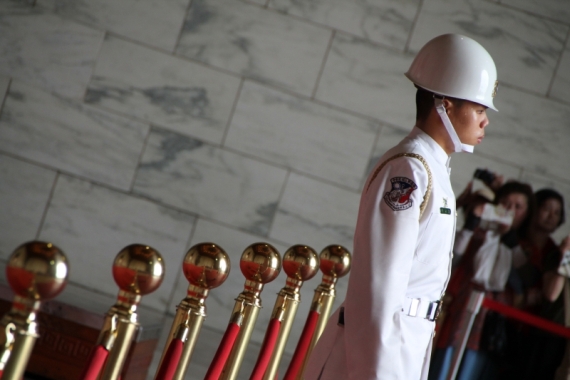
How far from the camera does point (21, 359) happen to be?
1160 millimetres

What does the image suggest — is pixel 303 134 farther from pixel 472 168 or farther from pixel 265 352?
pixel 265 352

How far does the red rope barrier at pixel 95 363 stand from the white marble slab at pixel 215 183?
14.0ft

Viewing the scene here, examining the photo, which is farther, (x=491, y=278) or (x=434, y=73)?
(x=491, y=278)

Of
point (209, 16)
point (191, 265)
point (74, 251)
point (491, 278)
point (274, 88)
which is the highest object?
point (209, 16)

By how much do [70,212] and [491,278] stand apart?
323 cm

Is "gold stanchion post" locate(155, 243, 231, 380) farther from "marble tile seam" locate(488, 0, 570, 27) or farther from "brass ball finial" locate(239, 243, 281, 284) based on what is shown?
"marble tile seam" locate(488, 0, 570, 27)

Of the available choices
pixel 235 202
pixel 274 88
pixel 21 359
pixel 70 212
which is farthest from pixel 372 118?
pixel 21 359

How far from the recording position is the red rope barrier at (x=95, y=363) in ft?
4.44

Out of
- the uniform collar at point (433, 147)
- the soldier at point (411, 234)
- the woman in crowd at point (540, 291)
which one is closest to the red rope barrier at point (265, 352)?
the soldier at point (411, 234)

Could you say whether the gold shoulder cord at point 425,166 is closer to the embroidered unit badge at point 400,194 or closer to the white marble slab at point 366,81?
the embroidered unit badge at point 400,194

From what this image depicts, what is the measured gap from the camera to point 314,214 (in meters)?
5.66

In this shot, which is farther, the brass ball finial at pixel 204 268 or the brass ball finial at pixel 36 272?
the brass ball finial at pixel 204 268

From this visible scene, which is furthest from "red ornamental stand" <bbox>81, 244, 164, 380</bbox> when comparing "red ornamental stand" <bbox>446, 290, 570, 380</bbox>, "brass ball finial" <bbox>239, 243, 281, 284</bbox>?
"red ornamental stand" <bbox>446, 290, 570, 380</bbox>

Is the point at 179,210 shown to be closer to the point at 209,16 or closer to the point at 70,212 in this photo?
the point at 70,212
